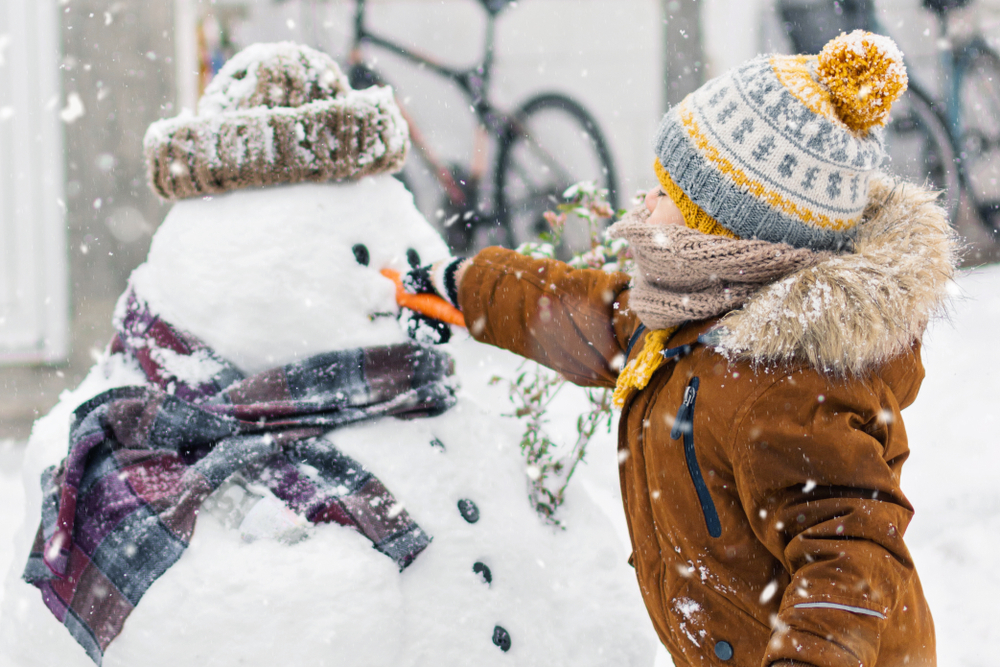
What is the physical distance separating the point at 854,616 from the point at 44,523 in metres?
1.59

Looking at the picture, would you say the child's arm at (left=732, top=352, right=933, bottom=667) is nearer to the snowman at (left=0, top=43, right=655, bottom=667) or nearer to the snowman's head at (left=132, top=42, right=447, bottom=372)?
the snowman at (left=0, top=43, right=655, bottom=667)

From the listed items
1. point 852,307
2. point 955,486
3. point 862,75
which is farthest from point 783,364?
point 955,486

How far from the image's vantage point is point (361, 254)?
5.74 feet

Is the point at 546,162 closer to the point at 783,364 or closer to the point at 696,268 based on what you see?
the point at 696,268

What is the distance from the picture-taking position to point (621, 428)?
1.56 metres

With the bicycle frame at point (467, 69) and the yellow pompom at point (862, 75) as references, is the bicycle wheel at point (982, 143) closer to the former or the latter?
the bicycle frame at point (467, 69)

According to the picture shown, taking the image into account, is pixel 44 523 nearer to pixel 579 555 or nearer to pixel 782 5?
pixel 579 555

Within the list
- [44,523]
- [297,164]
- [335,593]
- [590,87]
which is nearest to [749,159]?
[297,164]

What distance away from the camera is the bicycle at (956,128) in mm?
4309

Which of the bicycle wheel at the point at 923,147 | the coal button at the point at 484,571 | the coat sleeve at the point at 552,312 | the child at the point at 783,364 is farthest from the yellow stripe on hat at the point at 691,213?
the bicycle wheel at the point at 923,147

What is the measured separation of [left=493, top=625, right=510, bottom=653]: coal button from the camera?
1602 mm

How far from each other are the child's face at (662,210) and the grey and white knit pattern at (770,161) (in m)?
0.07

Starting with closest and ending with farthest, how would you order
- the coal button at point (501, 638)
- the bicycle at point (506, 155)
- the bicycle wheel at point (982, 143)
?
the coal button at point (501, 638) < the bicycle at point (506, 155) < the bicycle wheel at point (982, 143)

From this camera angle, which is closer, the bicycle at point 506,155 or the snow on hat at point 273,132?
the snow on hat at point 273,132
